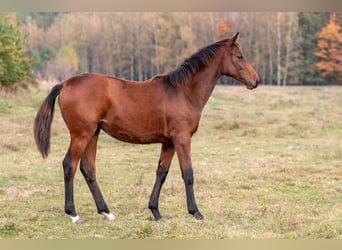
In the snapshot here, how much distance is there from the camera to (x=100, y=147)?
1120cm

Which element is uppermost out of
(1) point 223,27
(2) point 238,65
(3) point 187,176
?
(2) point 238,65

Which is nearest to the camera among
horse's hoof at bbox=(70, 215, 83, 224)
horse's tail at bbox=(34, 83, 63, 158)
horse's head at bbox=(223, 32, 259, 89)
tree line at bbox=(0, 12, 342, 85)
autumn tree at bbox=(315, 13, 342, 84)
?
horse's hoof at bbox=(70, 215, 83, 224)

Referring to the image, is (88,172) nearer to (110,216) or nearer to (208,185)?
(110,216)

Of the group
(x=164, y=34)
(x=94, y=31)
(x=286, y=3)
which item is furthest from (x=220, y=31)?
(x=286, y=3)

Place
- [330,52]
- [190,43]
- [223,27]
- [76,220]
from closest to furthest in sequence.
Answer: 1. [76,220]
2. [223,27]
3. [190,43]
4. [330,52]

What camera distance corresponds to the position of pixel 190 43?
29875 mm

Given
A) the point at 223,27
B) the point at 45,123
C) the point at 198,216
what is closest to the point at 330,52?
the point at 223,27

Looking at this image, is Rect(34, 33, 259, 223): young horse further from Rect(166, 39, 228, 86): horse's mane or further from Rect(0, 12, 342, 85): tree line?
Rect(0, 12, 342, 85): tree line

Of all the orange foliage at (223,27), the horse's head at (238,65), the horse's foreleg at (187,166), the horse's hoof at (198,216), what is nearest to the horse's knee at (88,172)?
the horse's foreleg at (187,166)

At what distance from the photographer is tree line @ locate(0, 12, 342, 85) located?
1161 inches

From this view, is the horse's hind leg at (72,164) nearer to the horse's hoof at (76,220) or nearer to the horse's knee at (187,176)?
the horse's hoof at (76,220)

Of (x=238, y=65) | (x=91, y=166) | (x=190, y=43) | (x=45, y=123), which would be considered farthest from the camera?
(x=190, y=43)

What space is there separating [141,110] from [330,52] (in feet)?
90.5

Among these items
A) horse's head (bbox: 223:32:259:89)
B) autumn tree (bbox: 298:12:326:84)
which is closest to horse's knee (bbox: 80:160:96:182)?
horse's head (bbox: 223:32:259:89)
